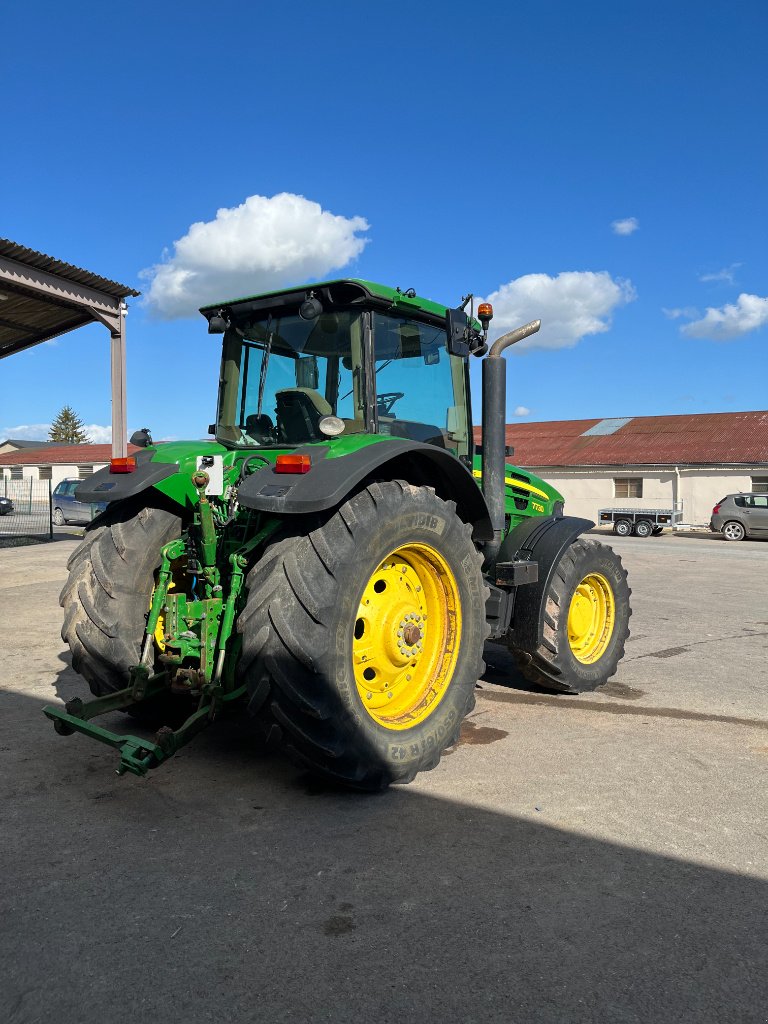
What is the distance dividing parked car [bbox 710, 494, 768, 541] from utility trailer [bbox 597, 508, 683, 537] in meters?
1.50

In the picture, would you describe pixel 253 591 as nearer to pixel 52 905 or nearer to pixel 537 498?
pixel 52 905

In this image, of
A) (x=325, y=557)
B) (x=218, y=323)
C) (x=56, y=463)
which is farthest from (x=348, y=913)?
(x=56, y=463)

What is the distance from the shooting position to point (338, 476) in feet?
11.0

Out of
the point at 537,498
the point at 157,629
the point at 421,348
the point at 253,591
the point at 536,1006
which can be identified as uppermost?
the point at 421,348

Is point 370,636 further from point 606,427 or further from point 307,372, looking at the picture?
point 606,427

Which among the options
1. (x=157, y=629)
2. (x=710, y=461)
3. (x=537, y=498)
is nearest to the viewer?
(x=157, y=629)

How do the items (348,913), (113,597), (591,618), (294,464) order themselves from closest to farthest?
1. (348,913)
2. (294,464)
3. (113,597)
4. (591,618)

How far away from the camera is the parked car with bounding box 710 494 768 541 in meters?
24.1

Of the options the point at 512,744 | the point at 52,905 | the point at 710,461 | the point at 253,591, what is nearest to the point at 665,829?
the point at 512,744

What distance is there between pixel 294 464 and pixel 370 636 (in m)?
0.95

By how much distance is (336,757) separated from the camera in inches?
130

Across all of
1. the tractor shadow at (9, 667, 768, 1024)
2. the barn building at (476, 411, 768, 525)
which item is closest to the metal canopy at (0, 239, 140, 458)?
the tractor shadow at (9, 667, 768, 1024)

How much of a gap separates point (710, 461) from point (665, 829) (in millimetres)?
28177

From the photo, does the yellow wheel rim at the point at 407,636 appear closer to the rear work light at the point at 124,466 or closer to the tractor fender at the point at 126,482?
the tractor fender at the point at 126,482
